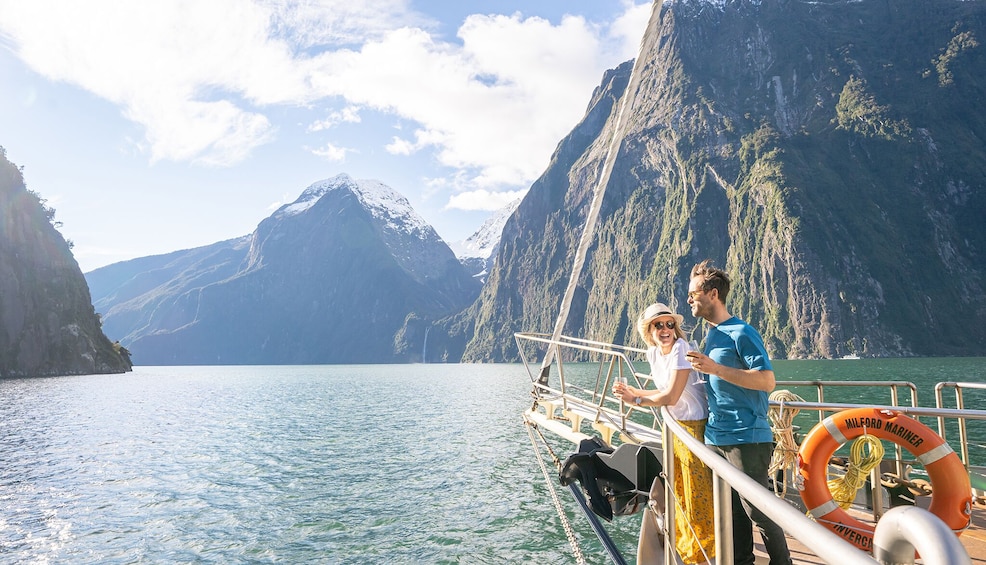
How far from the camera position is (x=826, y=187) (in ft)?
522

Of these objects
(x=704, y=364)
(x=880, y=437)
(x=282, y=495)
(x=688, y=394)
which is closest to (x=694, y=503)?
(x=688, y=394)

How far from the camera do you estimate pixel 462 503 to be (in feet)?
44.8

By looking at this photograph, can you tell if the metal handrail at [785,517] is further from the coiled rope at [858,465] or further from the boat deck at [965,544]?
the coiled rope at [858,465]

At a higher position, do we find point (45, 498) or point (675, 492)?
point (675, 492)

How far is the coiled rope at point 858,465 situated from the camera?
15.5 ft

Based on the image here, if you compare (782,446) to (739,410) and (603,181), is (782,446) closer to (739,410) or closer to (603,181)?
(739,410)

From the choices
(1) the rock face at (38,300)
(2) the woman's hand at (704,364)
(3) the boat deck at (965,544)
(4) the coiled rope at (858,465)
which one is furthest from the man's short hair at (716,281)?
(1) the rock face at (38,300)

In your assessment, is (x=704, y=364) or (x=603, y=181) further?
(x=603, y=181)

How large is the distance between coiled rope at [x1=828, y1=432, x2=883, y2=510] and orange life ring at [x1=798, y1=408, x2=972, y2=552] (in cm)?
12

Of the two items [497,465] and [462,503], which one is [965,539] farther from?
[497,465]

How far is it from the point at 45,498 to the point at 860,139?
20511 centimetres

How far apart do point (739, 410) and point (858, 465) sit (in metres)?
1.88

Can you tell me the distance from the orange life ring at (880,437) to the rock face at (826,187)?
477ft

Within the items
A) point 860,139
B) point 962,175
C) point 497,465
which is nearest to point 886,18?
point 860,139
